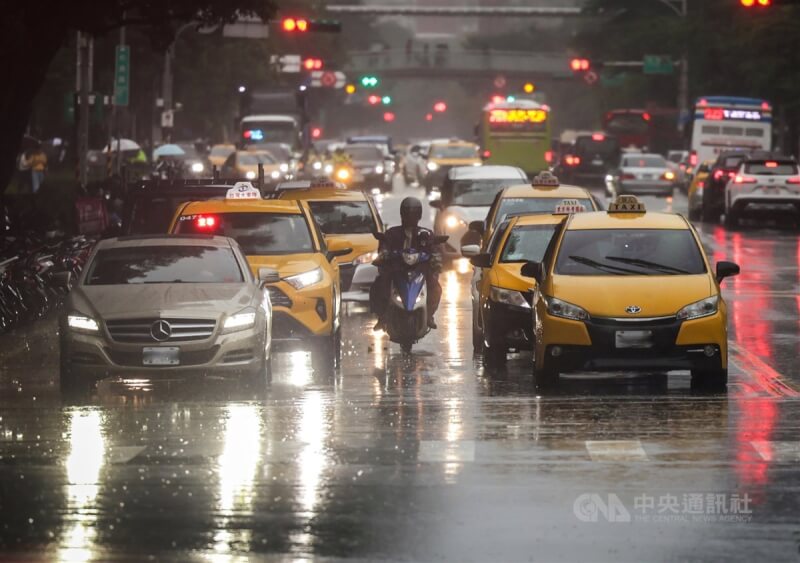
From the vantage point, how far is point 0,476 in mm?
11531

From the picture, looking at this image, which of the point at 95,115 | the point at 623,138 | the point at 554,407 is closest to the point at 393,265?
the point at 554,407

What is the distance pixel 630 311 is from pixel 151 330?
389cm

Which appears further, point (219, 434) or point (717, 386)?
point (717, 386)

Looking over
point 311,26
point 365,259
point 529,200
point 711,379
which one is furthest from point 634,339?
point 311,26

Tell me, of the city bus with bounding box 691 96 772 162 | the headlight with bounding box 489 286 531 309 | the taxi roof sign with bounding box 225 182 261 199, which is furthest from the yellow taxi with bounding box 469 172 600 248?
the city bus with bounding box 691 96 772 162

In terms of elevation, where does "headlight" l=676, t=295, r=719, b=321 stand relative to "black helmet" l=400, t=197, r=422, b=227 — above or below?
below

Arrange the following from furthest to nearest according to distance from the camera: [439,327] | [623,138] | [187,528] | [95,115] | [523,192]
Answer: [623,138]
[95,115]
[523,192]
[439,327]
[187,528]

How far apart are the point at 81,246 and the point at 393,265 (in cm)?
824

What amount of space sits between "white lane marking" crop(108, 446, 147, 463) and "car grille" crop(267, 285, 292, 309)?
5243mm

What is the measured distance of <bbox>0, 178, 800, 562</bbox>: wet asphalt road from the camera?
30.8ft

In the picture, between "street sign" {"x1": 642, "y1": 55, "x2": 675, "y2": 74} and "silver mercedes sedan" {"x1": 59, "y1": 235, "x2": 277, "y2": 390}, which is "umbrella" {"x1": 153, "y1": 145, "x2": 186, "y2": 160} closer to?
"street sign" {"x1": 642, "y1": 55, "x2": 675, "y2": 74}

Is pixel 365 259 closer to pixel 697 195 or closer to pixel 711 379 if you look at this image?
pixel 711 379

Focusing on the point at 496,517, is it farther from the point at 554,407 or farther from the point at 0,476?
the point at 554,407

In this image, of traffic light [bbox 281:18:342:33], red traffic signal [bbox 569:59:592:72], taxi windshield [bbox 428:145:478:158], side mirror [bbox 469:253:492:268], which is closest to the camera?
side mirror [bbox 469:253:492:268]
